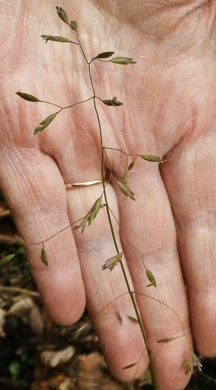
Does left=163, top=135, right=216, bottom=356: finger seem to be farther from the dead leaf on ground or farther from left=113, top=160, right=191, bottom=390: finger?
the dead leaf on ground

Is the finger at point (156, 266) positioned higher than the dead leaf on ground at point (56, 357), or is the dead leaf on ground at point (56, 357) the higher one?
the finger at point (156, 266)

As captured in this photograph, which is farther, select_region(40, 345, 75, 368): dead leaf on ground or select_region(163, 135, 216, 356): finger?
select_region(40, 345, 75, 368): dead leaf on ground

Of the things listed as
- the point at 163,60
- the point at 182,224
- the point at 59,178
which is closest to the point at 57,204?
the point at 59,178

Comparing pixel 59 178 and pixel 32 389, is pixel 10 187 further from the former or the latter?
pixel 32 389

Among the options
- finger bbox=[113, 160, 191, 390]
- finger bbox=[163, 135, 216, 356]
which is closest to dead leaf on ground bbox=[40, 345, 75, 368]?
finger bbox=[113, 160, 191, 390]

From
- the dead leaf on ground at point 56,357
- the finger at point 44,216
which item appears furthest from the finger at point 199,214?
the dead leaf on ground at point 56,357

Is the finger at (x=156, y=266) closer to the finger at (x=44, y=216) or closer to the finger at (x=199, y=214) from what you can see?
the finger at (x=199, y=214)
